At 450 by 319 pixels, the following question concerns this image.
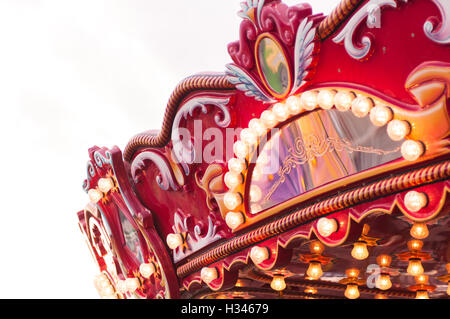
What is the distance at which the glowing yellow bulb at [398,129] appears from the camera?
2.78 meters

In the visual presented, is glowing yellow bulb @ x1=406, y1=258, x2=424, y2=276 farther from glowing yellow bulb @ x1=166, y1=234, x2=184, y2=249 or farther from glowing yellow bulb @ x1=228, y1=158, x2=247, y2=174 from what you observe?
glowing yellow bulb @ x1=166, y1=234, x2=184, y2=249

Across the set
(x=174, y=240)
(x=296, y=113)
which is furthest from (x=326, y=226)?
(x=174, y=240)

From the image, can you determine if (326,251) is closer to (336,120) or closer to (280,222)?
(280,222)

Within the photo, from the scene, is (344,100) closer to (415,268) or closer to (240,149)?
(240,149)

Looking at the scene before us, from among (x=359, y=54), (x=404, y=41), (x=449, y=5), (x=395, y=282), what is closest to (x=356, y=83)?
(x=359, y=54)

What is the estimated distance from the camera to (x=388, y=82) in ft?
9.60

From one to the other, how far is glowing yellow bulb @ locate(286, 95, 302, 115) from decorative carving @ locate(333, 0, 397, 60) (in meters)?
0.44

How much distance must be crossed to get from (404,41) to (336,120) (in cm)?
61

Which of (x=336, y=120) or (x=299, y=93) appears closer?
(x=336, y=120)

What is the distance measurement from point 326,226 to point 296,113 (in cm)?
74

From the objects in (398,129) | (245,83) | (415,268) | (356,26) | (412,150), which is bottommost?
(415,268)

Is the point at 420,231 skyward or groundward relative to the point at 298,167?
groundward

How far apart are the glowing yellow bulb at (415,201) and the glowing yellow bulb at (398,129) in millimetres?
296

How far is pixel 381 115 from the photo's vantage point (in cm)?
287
